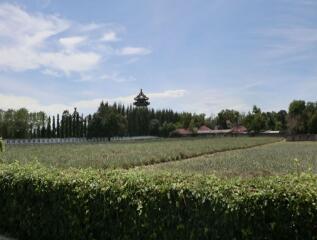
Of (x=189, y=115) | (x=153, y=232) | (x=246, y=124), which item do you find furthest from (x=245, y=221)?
(x=189, y=115)

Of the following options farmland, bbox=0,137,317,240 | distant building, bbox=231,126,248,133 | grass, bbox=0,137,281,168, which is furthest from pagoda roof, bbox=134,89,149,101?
farmland, bbox=0,137,317,240

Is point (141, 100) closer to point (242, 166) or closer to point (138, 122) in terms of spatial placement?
point (138, 122)

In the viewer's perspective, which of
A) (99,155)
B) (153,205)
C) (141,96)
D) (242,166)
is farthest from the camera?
(141,96)

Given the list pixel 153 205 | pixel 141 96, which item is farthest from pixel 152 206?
pixel 141 96

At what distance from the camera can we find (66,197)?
23.9ft

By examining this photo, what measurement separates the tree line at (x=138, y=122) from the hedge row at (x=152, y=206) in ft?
332

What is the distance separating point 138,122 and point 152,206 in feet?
491

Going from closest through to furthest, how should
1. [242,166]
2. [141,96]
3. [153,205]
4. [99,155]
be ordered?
[153,205]
[242,166]
[99,155]
[141,96]

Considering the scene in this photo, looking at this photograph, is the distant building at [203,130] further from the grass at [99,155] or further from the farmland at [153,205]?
the farmland at [153,205]

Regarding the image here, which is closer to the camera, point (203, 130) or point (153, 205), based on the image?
point (153, 205)

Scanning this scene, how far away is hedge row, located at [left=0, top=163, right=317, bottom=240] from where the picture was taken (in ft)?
16.3

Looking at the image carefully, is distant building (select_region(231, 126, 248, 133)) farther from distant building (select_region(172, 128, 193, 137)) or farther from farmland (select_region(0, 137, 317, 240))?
farmland (select_region(0, 137, 317, 240))

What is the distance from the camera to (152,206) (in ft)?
19.7

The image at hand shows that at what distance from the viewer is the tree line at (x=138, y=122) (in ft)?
368
